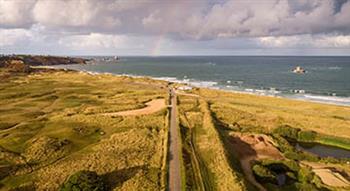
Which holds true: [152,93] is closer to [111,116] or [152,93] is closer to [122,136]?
[111,116]

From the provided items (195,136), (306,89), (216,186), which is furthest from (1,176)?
(306,89)

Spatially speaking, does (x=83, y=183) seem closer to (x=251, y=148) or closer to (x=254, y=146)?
(x=251, y=148)

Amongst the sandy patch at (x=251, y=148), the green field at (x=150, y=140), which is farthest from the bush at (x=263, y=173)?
the sandy patch at (x=251, y=148)


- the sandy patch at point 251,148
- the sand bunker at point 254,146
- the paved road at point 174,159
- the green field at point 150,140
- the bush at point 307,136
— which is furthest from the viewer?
the bush at point 307,136

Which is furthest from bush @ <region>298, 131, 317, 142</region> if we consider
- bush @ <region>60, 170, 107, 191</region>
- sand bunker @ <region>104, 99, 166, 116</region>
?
bush @ <region>60, 170, 107, 191</region>

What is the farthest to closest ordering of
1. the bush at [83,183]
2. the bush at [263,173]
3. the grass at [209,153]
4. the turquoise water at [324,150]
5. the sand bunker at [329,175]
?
the turquoise water at [324,150]
the bush at [263,173]
the sand bunker at [329,175]
the grass at [209,153]
the bush at [83,183]

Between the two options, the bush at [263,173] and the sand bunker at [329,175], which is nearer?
the sand bunker at [329,175]

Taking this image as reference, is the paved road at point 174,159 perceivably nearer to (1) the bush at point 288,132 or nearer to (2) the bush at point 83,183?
(2) the bush at point 83,183
